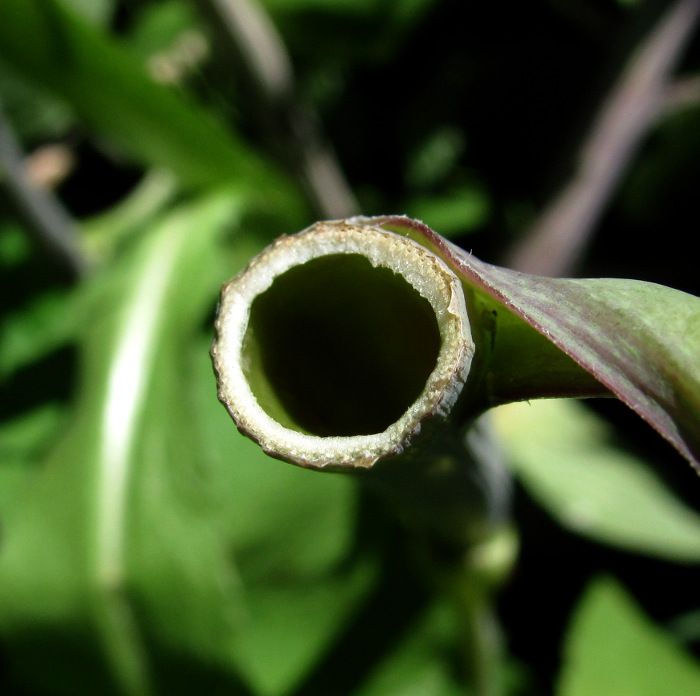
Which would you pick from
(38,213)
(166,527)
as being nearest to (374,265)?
(166,527)

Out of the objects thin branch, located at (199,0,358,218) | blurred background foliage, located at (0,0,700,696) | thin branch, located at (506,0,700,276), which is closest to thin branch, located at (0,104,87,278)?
blurred background foliage, located at (0,0,700,696)

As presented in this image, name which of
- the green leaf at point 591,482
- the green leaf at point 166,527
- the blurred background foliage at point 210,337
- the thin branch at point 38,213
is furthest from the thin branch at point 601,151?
the thin branch at point 38,213

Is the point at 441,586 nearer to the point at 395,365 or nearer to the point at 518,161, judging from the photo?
the point at 395,365

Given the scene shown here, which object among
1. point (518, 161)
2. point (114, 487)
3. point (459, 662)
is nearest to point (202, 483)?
point (114, 487)

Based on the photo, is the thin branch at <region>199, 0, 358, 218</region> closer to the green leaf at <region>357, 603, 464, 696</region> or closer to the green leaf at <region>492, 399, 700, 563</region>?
the green leaf at <region>492, 399, 700, 563</region>

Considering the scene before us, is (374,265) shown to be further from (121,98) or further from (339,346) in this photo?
(121,98)
